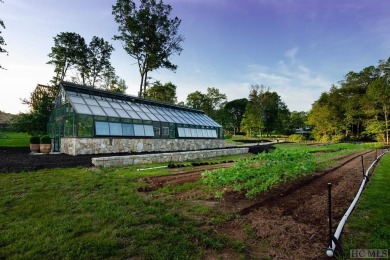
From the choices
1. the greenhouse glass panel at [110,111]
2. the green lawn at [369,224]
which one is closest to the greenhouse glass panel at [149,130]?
the greenhouse glass panel at [110,111]

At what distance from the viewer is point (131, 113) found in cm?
1608

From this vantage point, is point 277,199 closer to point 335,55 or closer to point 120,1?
point 335,55

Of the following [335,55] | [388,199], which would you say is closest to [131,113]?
[388,199]

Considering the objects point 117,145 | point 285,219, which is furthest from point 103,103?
point 285,219

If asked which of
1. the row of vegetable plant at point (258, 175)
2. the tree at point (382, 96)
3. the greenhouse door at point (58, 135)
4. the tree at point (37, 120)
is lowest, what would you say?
the row of vegetable plant at point (258, 175)

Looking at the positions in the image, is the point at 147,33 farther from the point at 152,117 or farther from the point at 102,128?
the point at 102,128

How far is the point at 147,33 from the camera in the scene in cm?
2212

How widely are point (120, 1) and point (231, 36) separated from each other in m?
13.3

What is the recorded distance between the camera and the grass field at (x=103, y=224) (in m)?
2.57

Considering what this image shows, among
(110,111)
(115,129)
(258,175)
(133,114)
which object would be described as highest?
(110,111)

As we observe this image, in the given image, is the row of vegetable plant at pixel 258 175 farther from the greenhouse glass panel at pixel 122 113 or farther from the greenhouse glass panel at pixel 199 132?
the greenhouse glass panel at pixel 199 132

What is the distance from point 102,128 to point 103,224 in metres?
11.3

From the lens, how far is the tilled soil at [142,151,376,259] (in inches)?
103

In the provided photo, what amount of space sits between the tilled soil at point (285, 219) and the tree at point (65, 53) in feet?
80.2
